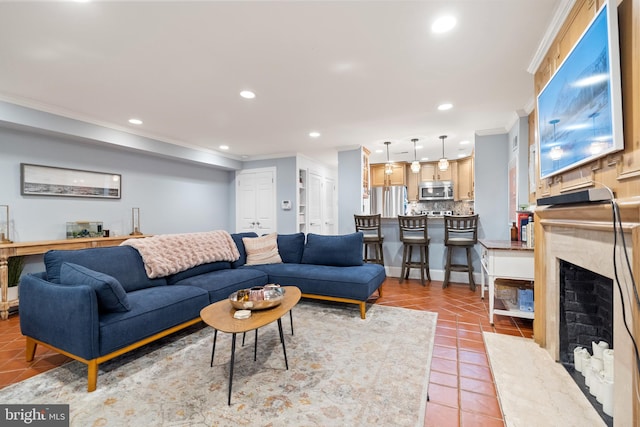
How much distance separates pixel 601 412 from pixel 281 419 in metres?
1.74

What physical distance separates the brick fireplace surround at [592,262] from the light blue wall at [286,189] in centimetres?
429

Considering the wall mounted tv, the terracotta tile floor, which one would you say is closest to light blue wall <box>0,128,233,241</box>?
the terracotta tile floor

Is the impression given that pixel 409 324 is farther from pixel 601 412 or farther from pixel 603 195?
pixel 603 195

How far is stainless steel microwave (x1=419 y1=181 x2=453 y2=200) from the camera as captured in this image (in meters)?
6.44

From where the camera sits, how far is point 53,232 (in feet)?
11.8

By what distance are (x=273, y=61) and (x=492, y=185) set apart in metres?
3.69

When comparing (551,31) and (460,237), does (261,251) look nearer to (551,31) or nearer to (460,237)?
(460,237)

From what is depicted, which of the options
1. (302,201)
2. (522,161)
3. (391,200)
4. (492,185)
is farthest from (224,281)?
(391,200)

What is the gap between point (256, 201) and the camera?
20.3 feet

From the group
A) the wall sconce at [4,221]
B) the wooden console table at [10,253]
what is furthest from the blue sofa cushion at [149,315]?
the wall sconce at [4,221]


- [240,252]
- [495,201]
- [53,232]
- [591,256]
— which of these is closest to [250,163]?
[240,252]

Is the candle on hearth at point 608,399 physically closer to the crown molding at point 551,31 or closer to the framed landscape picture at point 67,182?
the crown molding at point 551,31

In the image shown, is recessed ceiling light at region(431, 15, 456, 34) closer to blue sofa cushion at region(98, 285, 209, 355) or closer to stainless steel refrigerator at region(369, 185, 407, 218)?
blue sofa cushion at region(98, 285, 209, 355)

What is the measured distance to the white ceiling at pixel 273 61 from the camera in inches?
70.4
